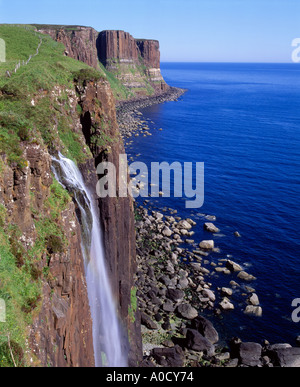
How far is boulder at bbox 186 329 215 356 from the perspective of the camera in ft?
129

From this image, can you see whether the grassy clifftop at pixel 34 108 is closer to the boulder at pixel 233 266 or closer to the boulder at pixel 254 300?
the boulder at pixel 254 300

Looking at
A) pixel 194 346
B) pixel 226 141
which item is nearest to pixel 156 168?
pixel 226 141

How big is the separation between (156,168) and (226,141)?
35161mm

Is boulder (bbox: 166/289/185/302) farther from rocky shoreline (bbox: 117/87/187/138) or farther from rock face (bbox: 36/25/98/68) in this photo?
rock face (bbox: 36/25/98/68)

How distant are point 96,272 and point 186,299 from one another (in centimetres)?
2140

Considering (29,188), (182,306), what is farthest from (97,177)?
(182,306)

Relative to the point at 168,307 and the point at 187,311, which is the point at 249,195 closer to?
the point at 187,311

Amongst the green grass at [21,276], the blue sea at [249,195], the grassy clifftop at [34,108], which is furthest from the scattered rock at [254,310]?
the green grass at [21,276]

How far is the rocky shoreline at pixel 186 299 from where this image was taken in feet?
126

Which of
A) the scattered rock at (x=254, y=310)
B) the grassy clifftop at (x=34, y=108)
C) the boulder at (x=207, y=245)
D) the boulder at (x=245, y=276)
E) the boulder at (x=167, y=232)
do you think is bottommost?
the scattered rock at (x=254, y=310)

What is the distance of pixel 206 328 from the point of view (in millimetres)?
41719

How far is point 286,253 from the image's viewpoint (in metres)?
56.8

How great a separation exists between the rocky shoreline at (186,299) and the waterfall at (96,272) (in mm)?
6363
